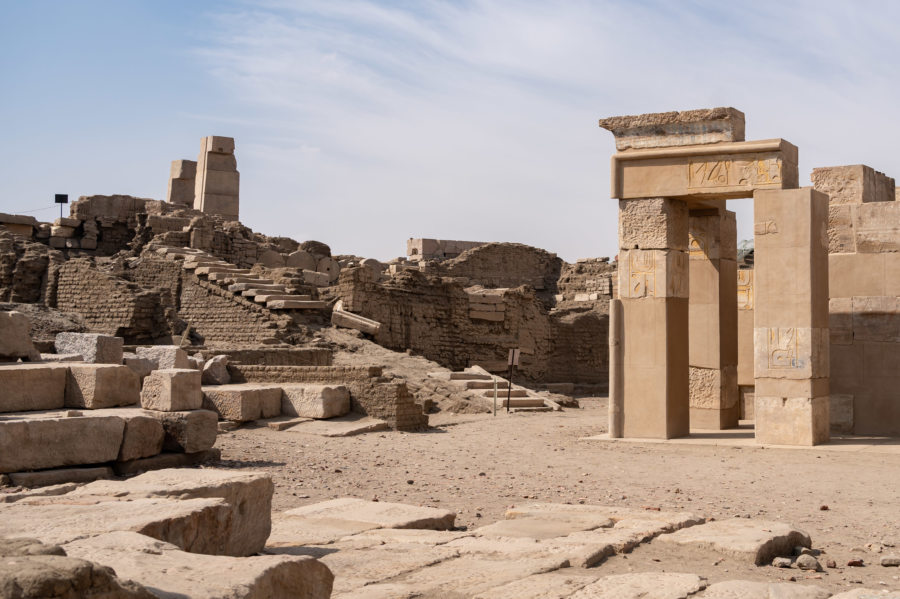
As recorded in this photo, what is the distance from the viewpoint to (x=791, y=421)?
12.7m

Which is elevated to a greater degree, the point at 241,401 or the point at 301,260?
the point at 301,260

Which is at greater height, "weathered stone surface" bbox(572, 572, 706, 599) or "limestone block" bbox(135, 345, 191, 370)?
"limestone block" bbox(135, 345, 191, 370)

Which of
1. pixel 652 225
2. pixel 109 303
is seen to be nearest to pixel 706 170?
pixel 652 225

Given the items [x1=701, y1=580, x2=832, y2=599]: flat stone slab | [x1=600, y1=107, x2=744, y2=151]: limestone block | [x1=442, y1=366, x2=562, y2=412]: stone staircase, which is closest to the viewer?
[x1=701, y1=580, x2=832, y2=599]: flat stone slab

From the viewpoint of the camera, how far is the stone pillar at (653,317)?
1352cm

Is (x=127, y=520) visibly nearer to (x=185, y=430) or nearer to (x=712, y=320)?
(x=185, y=430)

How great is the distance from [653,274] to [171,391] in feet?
22.1

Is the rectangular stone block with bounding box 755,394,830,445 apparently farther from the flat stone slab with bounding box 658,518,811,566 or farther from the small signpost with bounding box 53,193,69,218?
the small signpost with bounding box 53,193,69,218

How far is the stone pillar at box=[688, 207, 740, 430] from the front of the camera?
15.3m

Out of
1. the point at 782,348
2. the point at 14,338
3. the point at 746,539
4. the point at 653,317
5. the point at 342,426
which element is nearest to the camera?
the point at 746,539

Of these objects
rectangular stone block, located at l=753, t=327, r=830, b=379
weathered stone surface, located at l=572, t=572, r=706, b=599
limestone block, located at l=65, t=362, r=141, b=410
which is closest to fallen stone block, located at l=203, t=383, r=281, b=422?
limestone block, located at l=65, t=362, r=141, b=410

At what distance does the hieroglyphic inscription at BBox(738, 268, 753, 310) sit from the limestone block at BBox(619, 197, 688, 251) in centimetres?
312

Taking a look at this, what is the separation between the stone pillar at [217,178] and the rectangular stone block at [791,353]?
24.8 metres

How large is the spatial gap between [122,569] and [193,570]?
27cm
